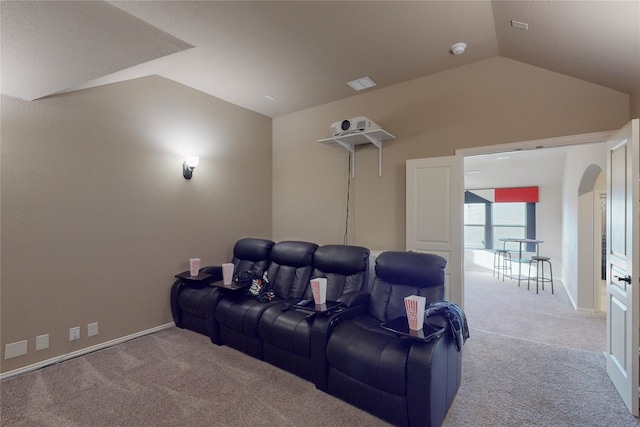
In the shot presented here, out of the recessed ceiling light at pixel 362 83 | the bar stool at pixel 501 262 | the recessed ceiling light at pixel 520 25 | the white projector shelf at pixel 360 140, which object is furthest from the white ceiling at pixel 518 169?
the recessed ceiling light at pixel 520 25

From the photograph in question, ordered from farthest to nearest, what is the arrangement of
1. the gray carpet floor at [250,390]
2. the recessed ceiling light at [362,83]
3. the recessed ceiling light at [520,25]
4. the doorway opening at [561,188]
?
1. the recessed ceiling light at [362,83]
2. the doorway opening at [561,188]
3. the recessed ceiling light at [520,25]
4. the gray carpet floor at [250,390]

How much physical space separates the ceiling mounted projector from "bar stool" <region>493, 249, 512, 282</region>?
5489 millimetres

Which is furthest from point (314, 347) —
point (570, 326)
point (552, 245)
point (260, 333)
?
point (552, 245)

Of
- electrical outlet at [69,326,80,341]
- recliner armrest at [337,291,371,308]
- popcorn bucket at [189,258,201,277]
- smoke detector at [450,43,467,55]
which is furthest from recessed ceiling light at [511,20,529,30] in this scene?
electrical outlet at [69,326,80,341]

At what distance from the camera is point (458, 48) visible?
287 cm

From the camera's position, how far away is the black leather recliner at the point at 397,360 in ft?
5.86

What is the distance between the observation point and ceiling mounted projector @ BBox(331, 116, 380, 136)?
3.46m

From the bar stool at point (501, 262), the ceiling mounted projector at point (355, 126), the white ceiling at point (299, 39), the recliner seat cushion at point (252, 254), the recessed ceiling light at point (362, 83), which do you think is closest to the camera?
the white ceiling at point (299, 39)

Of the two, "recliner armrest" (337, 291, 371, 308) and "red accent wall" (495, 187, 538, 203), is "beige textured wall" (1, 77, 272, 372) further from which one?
"red accent wall" (495, 187, 538, 203)

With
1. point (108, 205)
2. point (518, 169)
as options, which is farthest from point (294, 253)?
point (518, 169)

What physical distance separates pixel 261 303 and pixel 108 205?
1920 mm

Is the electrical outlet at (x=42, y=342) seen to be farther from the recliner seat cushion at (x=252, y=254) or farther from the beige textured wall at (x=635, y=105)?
the beige textured wall at (x=635, y=105)

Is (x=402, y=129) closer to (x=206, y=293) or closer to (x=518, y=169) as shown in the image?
(x=206, y=293)

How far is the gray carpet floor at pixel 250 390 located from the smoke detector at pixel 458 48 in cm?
308
